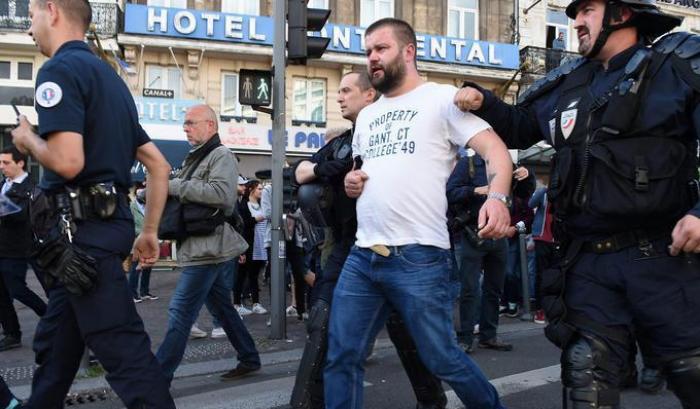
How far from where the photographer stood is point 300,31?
712cm

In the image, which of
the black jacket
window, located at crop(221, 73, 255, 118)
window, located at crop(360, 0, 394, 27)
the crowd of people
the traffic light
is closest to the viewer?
the crowd of people

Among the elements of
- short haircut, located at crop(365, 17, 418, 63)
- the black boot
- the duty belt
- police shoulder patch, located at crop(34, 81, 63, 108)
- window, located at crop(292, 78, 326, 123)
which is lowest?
the black boot

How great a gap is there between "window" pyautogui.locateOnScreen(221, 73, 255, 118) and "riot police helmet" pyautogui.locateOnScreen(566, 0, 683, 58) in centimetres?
1883

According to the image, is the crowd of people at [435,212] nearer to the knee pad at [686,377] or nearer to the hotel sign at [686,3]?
the knee pad at [686,377]

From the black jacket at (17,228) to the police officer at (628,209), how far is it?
5.29 meters

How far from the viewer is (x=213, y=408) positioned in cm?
415

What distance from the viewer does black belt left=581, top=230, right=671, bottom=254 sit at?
250 cm

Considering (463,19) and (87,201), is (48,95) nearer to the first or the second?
(87,201)

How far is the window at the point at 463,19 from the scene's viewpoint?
77.7 feet

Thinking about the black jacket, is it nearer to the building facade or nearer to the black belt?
the black belt

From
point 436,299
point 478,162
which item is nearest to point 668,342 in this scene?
point 436,299

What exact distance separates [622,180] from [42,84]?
7.30 feet

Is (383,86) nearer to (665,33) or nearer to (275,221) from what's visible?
(665,33)

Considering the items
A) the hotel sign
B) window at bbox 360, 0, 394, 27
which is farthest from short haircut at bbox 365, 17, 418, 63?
the hotel sign
